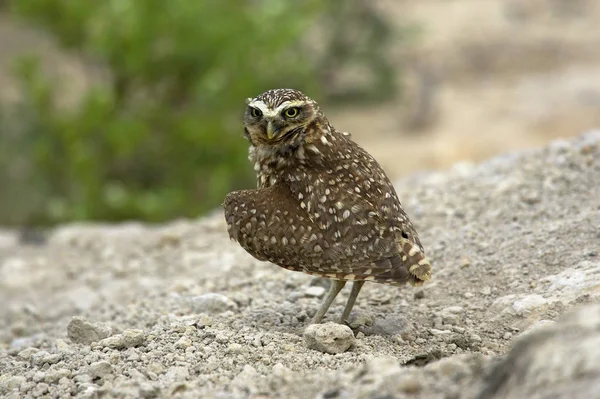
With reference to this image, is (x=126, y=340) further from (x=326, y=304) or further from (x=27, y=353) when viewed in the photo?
(x=326, y=304)

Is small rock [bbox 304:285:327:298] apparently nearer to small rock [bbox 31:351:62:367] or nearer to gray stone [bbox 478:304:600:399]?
small rock [bbox 31:351:62:367]

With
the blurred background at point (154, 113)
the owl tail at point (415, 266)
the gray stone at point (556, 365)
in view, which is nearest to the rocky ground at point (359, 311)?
the gray stone at point (556, 365)

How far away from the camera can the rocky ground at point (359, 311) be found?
3.74 metres

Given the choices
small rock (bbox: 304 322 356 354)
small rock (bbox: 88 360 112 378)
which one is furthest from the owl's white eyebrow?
small rock (bbox: 88 360 112 378)

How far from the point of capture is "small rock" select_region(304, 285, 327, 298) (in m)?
6.34

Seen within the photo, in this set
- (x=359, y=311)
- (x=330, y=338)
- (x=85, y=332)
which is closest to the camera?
(x=330, y=338)

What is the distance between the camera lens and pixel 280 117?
5.36 m

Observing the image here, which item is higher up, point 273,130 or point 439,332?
point 273,130

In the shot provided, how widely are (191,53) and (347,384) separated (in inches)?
475

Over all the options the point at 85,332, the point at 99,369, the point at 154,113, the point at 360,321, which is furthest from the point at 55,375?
the point at 154,113

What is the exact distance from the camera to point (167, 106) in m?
15.6

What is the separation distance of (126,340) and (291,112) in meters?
1.74

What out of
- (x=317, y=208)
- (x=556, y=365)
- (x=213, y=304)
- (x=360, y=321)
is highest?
(x=317, y=208)

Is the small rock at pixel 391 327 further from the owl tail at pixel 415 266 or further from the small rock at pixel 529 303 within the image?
the small rock at pixel 529 303
